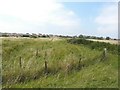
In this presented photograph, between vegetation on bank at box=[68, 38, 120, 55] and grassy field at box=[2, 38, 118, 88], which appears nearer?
grassy field at box=[2, 38, 118, 88]

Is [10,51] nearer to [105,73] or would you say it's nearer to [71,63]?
[71,63]

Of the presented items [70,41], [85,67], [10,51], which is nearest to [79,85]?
[85,67]

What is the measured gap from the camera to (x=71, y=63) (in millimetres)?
25328

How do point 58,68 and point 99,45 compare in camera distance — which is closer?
point 58,68

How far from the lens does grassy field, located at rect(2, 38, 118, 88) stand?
19.1 m

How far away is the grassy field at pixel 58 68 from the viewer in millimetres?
19125

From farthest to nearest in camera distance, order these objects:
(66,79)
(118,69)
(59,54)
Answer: (59,54)
(118,69)
(66,79)

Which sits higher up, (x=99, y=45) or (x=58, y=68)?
(x=99, y=45)

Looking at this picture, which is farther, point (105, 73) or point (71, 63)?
point (71, 63)

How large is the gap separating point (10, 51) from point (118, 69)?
14252mm

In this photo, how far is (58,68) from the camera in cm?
2405

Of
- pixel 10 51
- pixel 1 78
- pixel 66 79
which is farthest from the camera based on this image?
pixel 10 51

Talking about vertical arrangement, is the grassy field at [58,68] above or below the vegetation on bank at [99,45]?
below

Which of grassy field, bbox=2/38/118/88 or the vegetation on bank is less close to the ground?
the vegetation on bank
